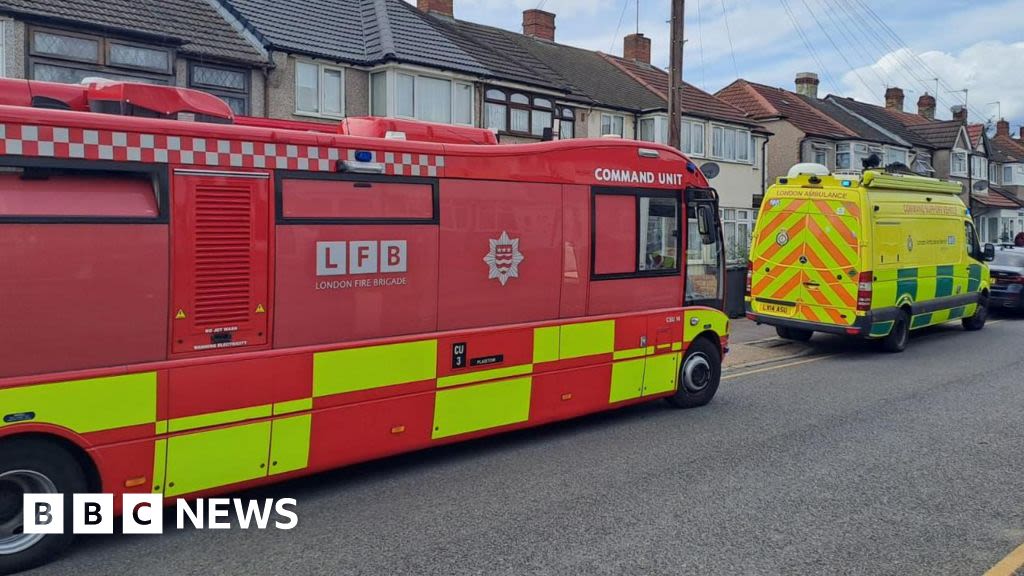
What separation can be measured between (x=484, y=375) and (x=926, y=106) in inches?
2261

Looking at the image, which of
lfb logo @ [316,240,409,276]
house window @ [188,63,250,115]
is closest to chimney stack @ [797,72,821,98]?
house window @ [188,63,250,115]

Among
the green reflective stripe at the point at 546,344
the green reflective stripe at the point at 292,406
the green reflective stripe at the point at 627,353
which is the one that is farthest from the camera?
the green reflective stripe at the point at 627,353

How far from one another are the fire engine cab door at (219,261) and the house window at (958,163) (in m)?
49.7

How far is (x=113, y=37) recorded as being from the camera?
16.2m

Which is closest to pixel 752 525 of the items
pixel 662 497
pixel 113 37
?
pixel 662 497

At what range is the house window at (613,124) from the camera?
27.0m

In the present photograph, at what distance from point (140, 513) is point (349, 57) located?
1651cm

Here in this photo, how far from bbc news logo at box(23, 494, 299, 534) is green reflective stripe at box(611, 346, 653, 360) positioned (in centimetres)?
353

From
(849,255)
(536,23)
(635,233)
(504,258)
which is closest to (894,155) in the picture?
(536,23)

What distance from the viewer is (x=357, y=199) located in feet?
19.8

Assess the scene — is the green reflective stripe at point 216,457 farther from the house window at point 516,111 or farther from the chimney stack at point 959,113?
the chimney stack at point 959,113

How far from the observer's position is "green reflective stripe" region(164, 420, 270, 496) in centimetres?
518

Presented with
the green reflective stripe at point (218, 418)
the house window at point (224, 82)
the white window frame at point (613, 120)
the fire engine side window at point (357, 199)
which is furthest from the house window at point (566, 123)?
the green reflective stripe at point (218, 418)

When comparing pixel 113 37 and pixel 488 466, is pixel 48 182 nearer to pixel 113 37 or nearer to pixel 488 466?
pixel 488 466
